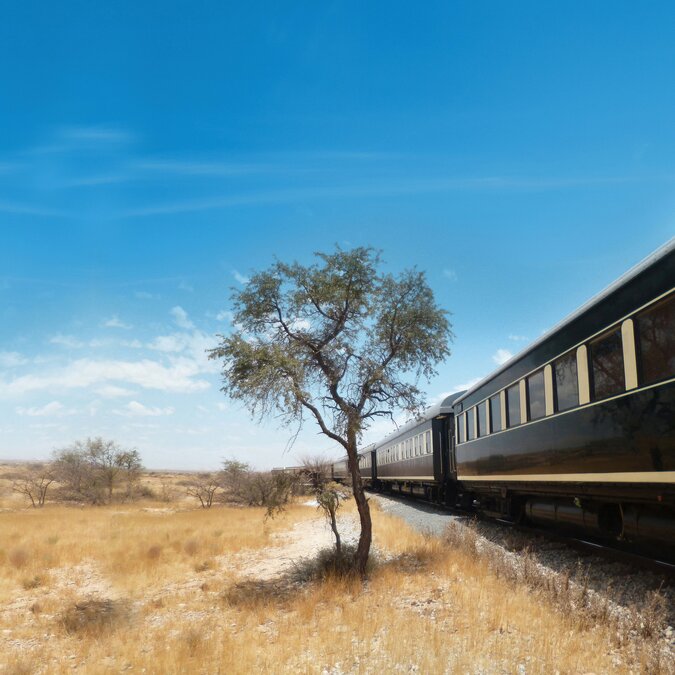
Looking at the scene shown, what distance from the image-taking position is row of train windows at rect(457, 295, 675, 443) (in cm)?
679

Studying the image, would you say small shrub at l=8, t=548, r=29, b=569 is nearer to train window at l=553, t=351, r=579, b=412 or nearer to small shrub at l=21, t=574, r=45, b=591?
small shrub at l=21, t=574, r=45, b=591

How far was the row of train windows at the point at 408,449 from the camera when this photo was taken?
78.3 ft

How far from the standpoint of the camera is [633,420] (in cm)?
734

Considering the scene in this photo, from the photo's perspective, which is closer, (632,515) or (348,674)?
(348,674)

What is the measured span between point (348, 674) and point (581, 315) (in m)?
5.78

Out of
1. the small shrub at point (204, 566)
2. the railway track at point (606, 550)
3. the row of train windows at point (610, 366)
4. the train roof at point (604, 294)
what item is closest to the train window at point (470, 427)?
the railway track at point (606, 550)

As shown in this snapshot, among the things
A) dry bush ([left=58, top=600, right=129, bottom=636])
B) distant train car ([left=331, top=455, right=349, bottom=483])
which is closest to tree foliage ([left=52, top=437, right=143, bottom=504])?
distant train car ([left=331, top=455, right=349, bottom=483])

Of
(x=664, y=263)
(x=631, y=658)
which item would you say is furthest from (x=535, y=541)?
(x=664, y=263)

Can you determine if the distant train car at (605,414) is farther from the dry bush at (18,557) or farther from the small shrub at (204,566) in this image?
the dry bush at (18,557)

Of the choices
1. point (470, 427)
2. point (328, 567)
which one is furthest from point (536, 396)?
point (328, 567)

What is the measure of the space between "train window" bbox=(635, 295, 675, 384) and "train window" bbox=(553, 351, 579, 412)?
2036 millimetres

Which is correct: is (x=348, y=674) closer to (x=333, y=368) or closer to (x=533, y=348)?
(x=533, y=348)

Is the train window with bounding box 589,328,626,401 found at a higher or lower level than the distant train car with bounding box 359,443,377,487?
higher

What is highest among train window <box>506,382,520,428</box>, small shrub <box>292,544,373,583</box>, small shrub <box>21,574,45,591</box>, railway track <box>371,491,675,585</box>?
train window <box>506,382,520,428</box>
